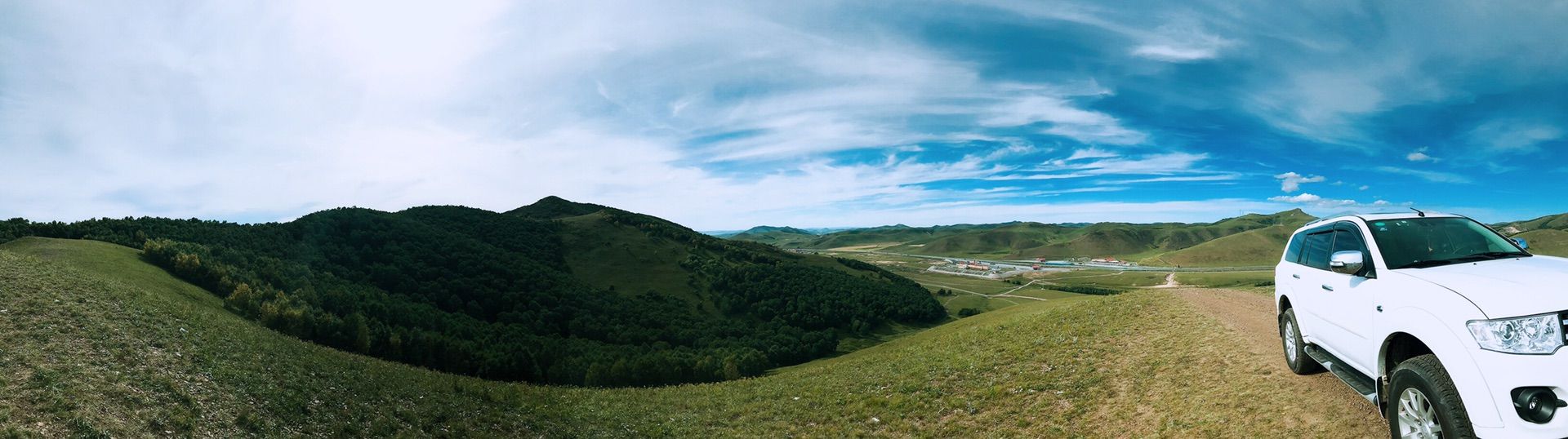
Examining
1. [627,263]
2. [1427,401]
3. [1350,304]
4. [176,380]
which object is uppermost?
[1350,304]

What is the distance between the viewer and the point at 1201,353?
17.6 m

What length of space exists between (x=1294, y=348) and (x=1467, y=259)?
5089 millimetres

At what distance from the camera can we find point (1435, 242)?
8945 mm

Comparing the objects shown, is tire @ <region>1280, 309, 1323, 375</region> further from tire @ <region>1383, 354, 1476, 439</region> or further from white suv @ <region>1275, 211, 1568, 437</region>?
tire @ <region>1383, 354, 1476, 439</region>

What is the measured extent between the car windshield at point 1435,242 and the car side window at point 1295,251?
257 centimetres

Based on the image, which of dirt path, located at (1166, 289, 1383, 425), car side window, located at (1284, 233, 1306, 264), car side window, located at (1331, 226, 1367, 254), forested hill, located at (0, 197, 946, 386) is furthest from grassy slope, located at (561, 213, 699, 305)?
car side window, located at (1331, 226, 1367, 254)

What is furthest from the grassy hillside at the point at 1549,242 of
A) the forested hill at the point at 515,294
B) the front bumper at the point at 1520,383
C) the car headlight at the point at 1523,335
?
the front bumper at the point at 1520,383

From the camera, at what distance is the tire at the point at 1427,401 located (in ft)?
20.0

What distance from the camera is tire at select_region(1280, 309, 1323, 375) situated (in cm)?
1216

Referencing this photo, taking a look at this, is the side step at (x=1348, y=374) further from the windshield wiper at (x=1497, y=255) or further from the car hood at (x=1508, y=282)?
the windshield wiper at (x=1497, y=255)

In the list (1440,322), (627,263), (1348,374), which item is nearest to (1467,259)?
(1348,374)

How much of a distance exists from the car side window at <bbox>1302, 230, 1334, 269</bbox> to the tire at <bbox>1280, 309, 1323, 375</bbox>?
1.33 m

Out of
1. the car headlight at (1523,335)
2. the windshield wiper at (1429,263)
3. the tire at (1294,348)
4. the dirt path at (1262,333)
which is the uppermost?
the windshield wiper at (1429,263)

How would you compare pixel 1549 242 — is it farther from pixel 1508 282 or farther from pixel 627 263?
pixel 627 263
